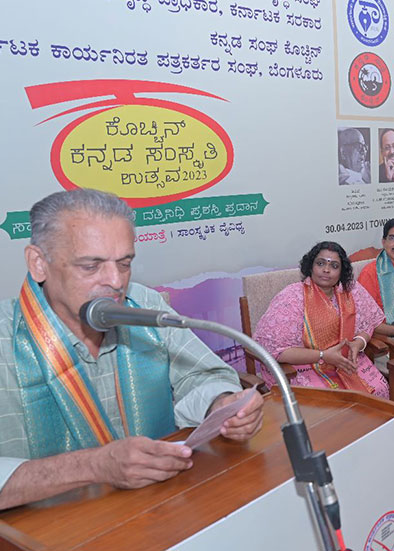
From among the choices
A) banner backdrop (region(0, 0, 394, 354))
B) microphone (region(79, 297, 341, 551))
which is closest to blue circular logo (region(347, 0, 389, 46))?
banner backdrop (region(0, 0, 394, 354))

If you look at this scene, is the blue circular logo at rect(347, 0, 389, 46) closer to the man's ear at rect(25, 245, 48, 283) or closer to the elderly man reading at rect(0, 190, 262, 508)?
the elderly man reading at rect(0, 190, 262, 508)

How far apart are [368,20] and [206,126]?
6.26 feet

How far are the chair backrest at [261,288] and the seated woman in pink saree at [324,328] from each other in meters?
0.11

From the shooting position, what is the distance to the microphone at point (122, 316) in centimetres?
95

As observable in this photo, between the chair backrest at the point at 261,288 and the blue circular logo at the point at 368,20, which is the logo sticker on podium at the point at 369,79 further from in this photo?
the chair backrest at the point at 261,288

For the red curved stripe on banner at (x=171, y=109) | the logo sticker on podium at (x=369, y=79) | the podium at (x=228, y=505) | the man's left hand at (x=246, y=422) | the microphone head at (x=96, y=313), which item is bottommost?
the podium at (x=228, y=505)

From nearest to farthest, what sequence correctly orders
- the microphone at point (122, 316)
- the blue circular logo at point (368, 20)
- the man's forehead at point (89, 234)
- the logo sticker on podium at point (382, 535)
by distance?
the microphone at point (122, 316)
the logo sticker on podium at point (382, 535)
the man's forehead at point (89, 234)
the blue circular logo at point (368, 20)

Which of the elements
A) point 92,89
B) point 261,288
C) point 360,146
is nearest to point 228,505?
point 261,288

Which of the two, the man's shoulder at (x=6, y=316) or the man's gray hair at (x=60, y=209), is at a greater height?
the man's gray hair at (x=60, y=209)

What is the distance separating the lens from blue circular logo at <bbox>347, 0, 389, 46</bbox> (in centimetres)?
434

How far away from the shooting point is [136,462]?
46.3 inches

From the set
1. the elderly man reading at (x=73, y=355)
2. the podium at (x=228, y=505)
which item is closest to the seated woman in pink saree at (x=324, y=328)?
the elderly man reading at (x=73, y=355)

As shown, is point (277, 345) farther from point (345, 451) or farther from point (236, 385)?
point (345, 451)

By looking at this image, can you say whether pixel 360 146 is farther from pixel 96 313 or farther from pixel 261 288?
pixel 96 313
